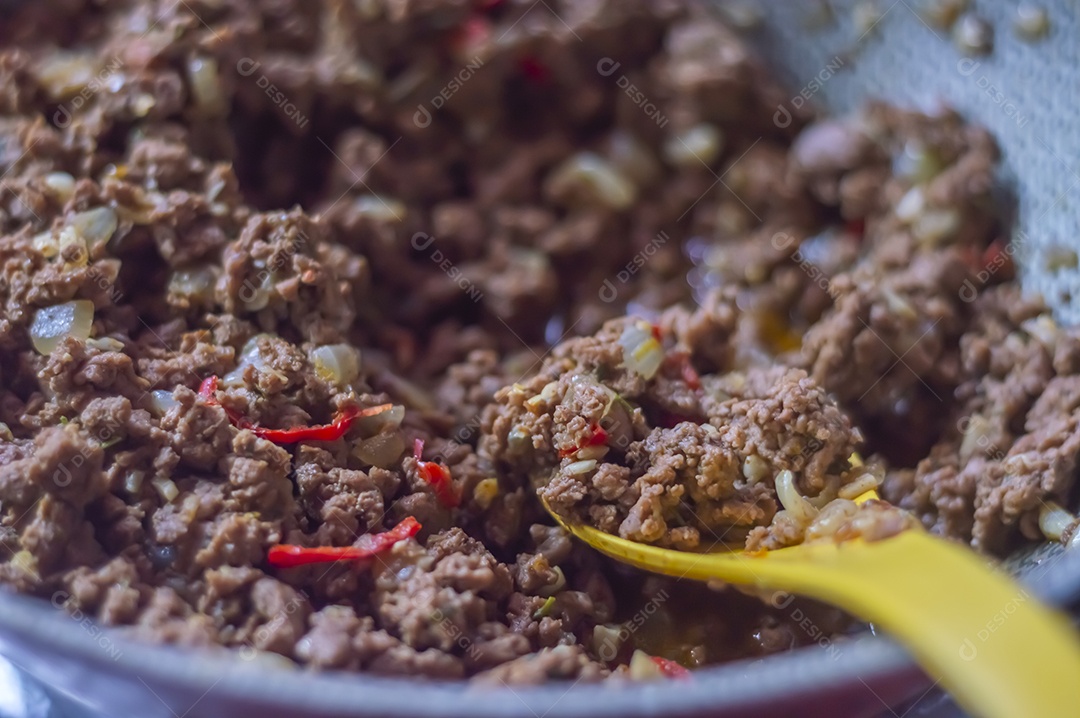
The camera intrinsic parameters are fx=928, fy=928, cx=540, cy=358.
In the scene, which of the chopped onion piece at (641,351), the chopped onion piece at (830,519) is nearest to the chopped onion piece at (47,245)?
the chopped onion piece at (641,351)

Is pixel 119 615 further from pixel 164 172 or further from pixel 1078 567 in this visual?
pixel 1078 567

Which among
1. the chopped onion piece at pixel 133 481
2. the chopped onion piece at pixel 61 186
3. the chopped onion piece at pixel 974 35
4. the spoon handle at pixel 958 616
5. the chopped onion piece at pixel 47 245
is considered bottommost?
the chopped onion piece at pixel 133 481

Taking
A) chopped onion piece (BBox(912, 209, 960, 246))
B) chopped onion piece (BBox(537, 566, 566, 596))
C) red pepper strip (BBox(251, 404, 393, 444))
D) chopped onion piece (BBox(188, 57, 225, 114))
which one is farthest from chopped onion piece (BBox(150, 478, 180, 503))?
chopped onion piece (BBox(912, 209, 960, 246))

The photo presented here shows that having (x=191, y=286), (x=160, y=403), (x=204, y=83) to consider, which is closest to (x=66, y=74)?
(x=204, y=83)

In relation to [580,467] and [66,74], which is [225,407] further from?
[66,74]

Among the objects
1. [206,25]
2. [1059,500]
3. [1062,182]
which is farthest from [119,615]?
[1062,182]

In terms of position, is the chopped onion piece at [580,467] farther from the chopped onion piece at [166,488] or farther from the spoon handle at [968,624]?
the chopped onion piece at [166,488]
